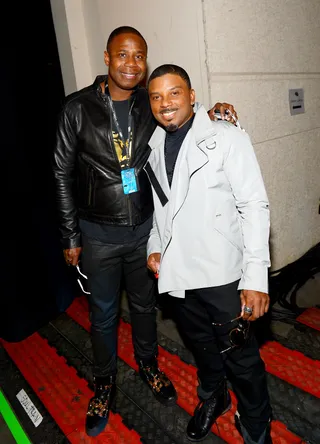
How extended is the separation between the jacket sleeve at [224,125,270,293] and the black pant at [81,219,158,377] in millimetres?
862

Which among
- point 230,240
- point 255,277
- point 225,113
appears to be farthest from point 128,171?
point 255,277

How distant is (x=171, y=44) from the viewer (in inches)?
105

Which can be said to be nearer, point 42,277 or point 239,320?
point 239,320

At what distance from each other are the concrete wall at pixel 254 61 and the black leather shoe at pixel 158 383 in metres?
1.92

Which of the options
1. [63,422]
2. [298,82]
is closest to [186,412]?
[63,422]

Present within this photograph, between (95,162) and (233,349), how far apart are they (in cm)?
143

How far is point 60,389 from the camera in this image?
273 centimetres

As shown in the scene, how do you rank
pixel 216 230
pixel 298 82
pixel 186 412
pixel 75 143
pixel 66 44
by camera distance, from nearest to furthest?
pixel 216 230 < pixel 75 143 < pixel 186 412 < pixel 66 44 < pixel 298 82

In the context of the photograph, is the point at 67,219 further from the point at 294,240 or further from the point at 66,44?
the point at 294,240

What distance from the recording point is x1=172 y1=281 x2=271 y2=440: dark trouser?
1.70 m

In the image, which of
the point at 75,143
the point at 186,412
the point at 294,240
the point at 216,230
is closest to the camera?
the point at 216,230

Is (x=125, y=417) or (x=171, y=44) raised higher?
(x=171, y=44)

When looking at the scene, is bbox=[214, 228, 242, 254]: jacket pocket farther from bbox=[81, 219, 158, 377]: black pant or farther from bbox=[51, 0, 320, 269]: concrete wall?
bbox=[51, 0, 320, 269]: concrete wall

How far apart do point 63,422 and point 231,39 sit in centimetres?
350
